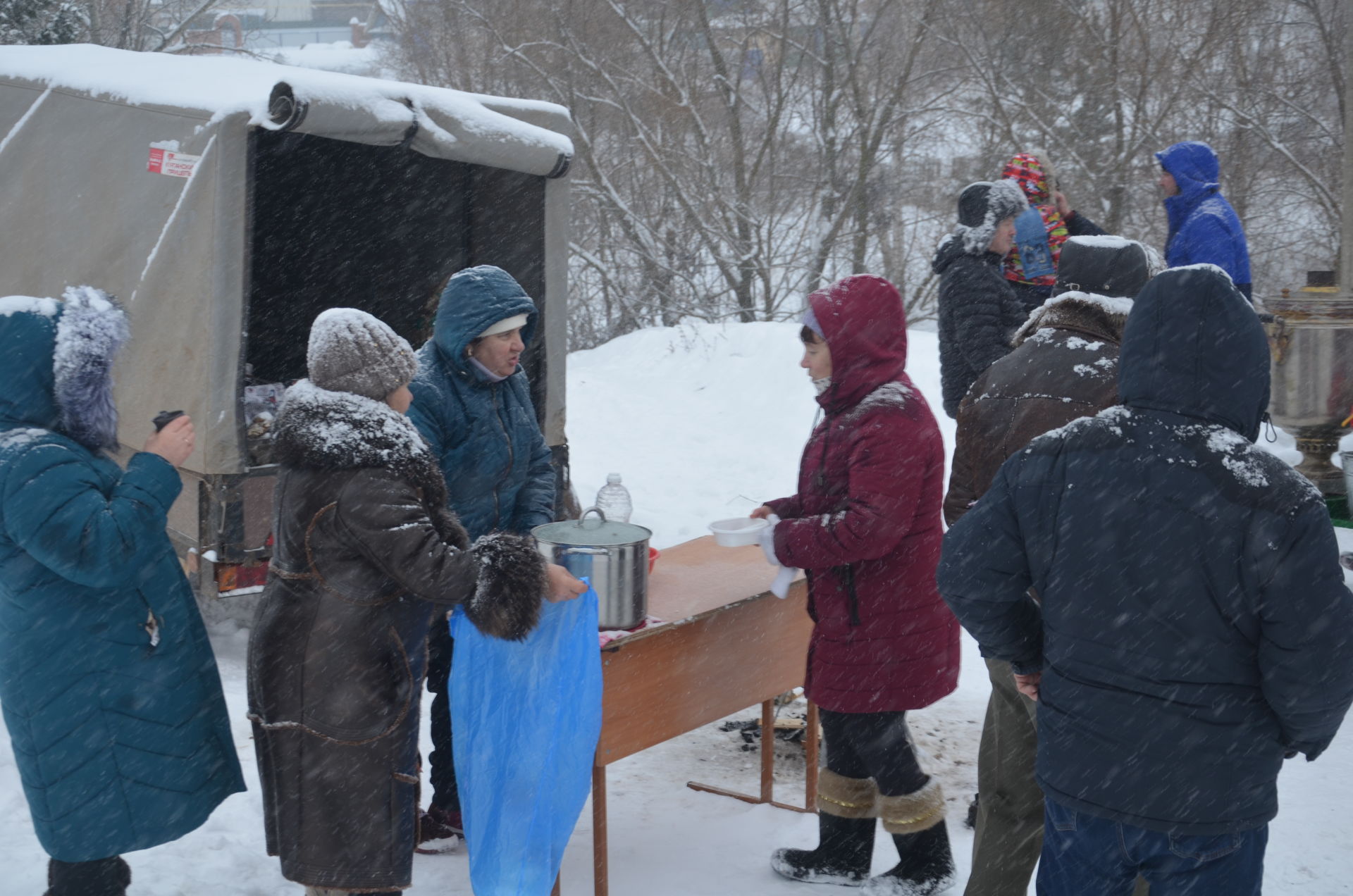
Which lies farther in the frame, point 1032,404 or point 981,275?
point 981,275

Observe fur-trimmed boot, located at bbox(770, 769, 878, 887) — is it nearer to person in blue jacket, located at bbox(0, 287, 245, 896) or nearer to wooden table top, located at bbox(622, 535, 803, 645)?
wooden table top, located at bbox(622, 535, 803, 645)

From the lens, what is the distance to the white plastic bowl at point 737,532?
325cm

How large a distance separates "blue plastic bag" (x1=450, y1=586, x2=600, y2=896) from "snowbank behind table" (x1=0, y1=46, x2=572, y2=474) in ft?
6.11

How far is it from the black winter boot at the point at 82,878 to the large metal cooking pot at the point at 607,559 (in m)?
1.31

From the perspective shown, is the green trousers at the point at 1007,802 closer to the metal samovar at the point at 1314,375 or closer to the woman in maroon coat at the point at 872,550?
the woman in maroon coat at the point at 872,550

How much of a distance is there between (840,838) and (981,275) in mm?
2348

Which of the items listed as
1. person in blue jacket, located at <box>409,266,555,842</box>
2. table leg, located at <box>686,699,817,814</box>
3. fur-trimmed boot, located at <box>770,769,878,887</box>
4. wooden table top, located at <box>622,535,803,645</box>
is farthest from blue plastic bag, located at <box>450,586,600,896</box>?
table leg, located at <box>686,699,817,814</box>

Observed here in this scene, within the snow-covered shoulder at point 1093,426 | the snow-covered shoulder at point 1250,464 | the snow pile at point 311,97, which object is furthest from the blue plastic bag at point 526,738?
the snow pile at point 311,97

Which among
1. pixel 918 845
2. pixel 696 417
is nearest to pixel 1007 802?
pixel 918 845

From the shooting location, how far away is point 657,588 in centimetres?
368

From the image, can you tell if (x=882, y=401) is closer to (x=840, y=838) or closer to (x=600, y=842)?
(x=840, y=838)

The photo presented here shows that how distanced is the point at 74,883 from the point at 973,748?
10.6 feet

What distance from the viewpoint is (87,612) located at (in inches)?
108

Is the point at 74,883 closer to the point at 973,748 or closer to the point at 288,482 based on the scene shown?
the point at 288,482
